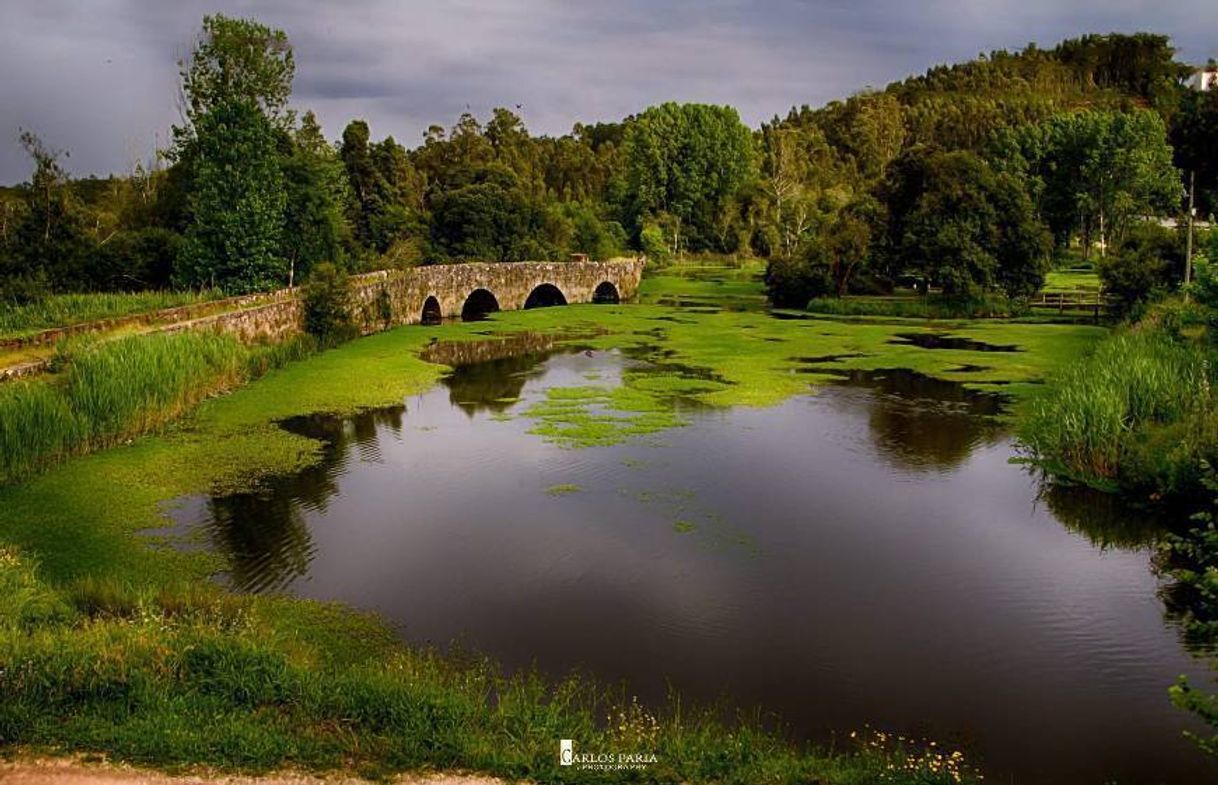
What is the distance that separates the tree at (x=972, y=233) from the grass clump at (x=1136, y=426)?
991 inches

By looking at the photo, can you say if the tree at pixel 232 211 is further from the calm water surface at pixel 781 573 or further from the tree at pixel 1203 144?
the tree at pixel 1203 144

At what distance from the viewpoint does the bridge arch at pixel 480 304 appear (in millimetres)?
53531

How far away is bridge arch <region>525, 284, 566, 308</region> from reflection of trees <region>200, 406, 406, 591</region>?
37533mm

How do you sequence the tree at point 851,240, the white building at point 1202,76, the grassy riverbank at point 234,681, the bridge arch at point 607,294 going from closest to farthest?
1. the grassy riverbank at point 234,681
2. the tree at point 851,240
3. the bridge arch at point 607,294
4. the white building at point 1202,76

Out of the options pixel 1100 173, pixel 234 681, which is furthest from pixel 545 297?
pixel 234 681

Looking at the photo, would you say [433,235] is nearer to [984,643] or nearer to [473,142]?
[473,142]

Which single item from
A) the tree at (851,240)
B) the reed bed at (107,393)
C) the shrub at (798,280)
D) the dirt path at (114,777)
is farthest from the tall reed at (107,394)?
the shrub at (798,280)

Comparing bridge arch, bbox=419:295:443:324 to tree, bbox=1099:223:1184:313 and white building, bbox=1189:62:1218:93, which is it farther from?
white building, bbox=1189:62:1218:93

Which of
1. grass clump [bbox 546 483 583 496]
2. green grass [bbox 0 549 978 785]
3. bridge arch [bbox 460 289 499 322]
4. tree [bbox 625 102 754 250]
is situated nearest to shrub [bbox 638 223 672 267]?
tree [bbox 625 102 754 250]

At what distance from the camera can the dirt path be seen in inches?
280

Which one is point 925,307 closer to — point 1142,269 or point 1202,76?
point 1142,269

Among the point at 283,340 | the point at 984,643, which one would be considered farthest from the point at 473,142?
the point at 984,643

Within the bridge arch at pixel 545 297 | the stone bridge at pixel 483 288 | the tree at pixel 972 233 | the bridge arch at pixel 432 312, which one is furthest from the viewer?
the bridge arch at pixel 545 297

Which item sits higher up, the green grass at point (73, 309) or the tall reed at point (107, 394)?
the green grass at point (73, 309)
